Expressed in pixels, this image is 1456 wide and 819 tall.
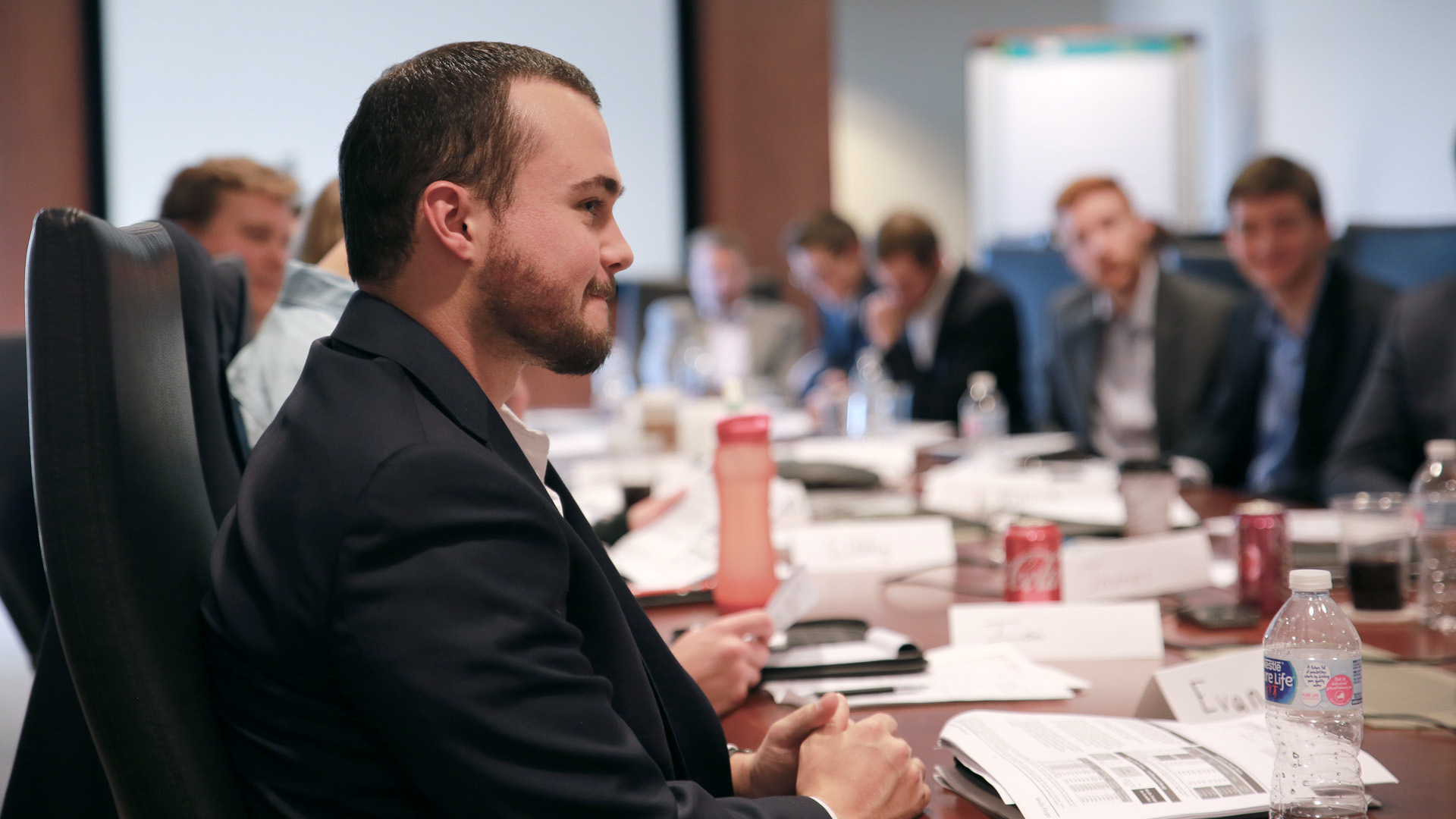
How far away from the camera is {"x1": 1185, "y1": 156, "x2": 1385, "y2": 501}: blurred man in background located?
278cm

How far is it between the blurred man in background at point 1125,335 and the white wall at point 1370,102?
68cm

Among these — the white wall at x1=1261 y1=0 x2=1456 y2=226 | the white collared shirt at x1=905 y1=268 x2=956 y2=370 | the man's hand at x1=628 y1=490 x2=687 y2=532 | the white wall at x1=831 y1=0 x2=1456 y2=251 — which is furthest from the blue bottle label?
the white collared shirt at x1=905 y1=268 x2=956 y2=370

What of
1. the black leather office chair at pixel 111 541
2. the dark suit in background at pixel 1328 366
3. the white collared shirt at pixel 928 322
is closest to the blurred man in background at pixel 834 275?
the white collared shirt at pixel 928 322

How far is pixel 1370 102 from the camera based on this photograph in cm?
398

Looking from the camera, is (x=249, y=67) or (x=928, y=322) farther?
(x=249, y=67)

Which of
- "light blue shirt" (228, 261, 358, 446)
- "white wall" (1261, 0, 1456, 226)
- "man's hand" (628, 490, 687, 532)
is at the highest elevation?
"white wall" (1261, 0, 1456, 226)

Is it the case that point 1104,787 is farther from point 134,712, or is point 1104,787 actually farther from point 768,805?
point 134,712

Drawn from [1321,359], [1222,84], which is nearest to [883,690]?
[1321,359]

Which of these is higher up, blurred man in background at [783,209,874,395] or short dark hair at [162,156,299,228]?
short dark hair at [162,156,299,228]

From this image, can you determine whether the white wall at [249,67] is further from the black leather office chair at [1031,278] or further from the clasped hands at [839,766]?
the clasped hands at [839,766]

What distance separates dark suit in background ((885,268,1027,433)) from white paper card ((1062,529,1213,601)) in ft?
8.07

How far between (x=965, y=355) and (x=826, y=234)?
1092 mm

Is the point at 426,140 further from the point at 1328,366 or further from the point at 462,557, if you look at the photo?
the point at 1328,366

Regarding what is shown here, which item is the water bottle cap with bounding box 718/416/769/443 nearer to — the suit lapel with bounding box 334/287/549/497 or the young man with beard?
the young man with beard
